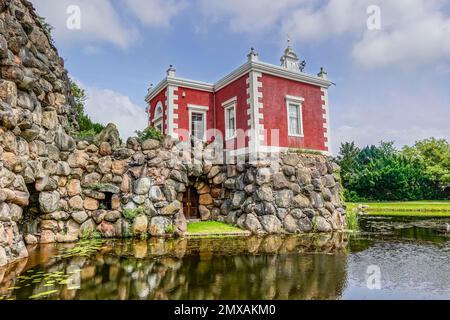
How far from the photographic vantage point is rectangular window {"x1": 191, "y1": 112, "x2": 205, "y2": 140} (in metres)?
15.1

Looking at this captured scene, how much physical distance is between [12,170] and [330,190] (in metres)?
11.7

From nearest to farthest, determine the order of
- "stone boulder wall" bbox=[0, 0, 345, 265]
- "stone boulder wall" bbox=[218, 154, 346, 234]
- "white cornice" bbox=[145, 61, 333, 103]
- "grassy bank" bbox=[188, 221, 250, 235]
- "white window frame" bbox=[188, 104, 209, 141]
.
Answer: "stone boulder wall" bbox=[0, 0, 345, 265]
"grassy bank" bbox=[188, 221, 250, 235]
"stone boulder wall" bbox=[218, 154, 346, 234]
"white cornice" bbox=[145, 61, 333, 103]
"white window frame" bbox=[188, 104, 209, 141]

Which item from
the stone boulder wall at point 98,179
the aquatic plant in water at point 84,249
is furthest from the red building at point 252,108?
the aquatic plant in water at point 84,249

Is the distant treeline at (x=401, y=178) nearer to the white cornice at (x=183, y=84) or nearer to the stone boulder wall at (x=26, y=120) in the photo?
the white cornice at (x=183, y=84)

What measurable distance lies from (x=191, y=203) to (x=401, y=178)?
28021mm

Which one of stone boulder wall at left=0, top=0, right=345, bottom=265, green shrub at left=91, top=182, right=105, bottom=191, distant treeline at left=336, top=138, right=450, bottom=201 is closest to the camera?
stone boulder wall at left=0, top=0, right=345, bottom=265

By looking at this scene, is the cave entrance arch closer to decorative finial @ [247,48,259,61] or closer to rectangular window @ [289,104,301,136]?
rectangular window @ [289,104,301,136]

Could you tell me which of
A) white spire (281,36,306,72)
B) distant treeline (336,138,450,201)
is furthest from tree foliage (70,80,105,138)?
distant treeline (336,138,450,201)

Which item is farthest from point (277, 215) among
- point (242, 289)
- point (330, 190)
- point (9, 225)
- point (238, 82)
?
point (9, 225)

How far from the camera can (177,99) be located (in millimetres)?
14750

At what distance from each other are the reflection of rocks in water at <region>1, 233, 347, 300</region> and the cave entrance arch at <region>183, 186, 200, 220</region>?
14.2ft
